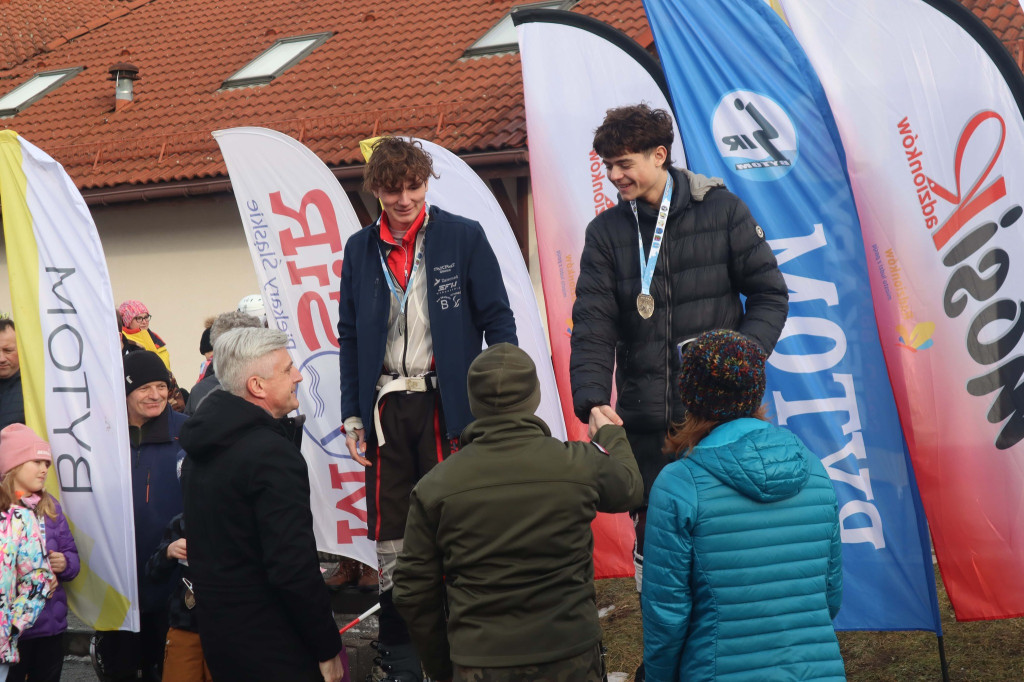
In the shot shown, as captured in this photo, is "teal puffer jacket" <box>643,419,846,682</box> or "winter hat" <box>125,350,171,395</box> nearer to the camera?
"teal puffer jacket" <box>643,419,846,682</box>

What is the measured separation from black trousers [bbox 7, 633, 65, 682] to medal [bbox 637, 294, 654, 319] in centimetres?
292

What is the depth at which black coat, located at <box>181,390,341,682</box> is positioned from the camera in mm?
3471

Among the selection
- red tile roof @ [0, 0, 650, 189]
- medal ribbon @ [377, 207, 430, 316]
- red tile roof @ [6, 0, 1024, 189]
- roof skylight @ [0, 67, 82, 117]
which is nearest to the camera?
medal ribbon @ [377, 207, 430, 316]

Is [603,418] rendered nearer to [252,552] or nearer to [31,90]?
[252,552]

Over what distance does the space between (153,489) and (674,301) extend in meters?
2.66

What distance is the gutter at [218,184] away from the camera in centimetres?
1133

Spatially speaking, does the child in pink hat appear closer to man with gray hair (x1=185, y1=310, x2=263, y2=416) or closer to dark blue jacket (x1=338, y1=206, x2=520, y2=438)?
man with gray hair (x1=185, y1=310, x2=263, y2=416)

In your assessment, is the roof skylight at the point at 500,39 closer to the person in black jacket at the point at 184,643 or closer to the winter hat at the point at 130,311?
the winter hat at the point at 130,311

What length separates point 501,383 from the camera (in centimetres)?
311

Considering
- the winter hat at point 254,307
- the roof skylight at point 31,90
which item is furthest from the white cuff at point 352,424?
the roof skylight at point 31,90

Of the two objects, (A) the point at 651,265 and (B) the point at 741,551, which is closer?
(B) the point at 741,551

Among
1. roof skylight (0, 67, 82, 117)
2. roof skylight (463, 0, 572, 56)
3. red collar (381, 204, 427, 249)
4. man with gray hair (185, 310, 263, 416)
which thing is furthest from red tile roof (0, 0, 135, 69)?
red collar (381, 204, 427, 249)

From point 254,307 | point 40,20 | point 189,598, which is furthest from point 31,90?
point 189,598

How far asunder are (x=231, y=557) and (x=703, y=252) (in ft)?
6.52
